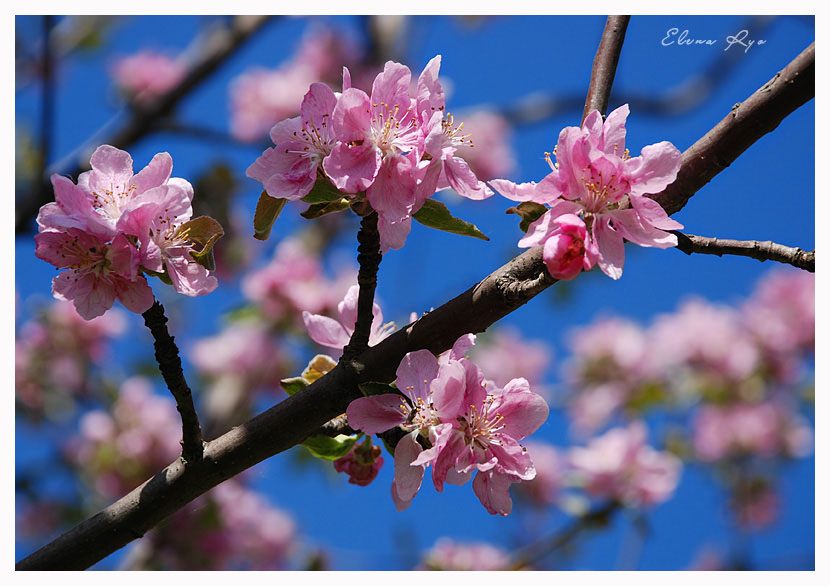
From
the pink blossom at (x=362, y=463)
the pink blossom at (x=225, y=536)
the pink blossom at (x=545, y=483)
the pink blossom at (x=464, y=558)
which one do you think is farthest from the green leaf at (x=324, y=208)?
the pink blossom at (x=545, y=483)

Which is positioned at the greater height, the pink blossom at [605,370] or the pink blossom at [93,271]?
the pink blossom at [605,370]

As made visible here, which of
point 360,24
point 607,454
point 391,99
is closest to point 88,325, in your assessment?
point 360,24

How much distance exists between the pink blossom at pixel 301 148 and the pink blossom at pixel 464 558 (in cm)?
180

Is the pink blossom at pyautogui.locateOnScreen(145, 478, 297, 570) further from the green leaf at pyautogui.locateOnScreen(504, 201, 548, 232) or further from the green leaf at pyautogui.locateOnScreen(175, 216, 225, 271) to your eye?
the green leaf at pyautogui.locateOnScreen(504, 201, 548, 232)

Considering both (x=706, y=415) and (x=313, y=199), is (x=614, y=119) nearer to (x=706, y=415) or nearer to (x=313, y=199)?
(x=313, y=199)

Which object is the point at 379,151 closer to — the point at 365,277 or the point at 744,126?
the point at 365,277

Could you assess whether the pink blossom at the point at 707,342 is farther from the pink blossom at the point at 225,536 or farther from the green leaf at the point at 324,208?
the green leaf at the point at 324,208

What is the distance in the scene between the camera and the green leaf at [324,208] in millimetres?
833

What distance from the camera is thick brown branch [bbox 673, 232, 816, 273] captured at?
79 cm

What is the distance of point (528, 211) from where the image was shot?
81cm

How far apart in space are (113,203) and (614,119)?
561 mm

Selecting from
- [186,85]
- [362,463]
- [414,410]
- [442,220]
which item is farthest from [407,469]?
[186,85]

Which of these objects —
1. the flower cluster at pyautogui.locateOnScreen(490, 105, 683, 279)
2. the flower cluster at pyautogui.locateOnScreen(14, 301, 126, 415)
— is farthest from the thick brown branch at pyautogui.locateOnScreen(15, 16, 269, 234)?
the flower cluster at pyautogui.locateOnScreen(490, 105, 683, 279)

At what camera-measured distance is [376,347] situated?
86cm
